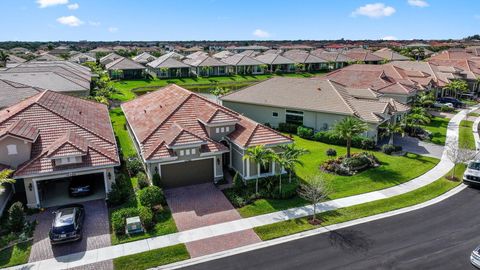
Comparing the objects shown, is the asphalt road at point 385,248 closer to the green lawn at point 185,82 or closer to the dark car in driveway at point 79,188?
the dark car in driveway at point 79,188

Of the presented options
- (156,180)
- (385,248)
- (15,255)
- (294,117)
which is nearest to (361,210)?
(385,248)

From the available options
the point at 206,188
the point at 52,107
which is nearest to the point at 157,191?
the point at 206,188

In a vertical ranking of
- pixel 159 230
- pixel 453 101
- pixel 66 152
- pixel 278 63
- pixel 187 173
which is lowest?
pixel 159 230

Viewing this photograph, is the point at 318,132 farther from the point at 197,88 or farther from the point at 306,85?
the point at 197,88

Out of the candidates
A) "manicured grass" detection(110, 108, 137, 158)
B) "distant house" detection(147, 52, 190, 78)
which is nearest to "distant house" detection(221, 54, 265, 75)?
"distant house" detection(147, 52, 190, 78)

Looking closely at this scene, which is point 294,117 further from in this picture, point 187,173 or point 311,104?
point 187,173

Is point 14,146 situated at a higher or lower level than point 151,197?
higher
